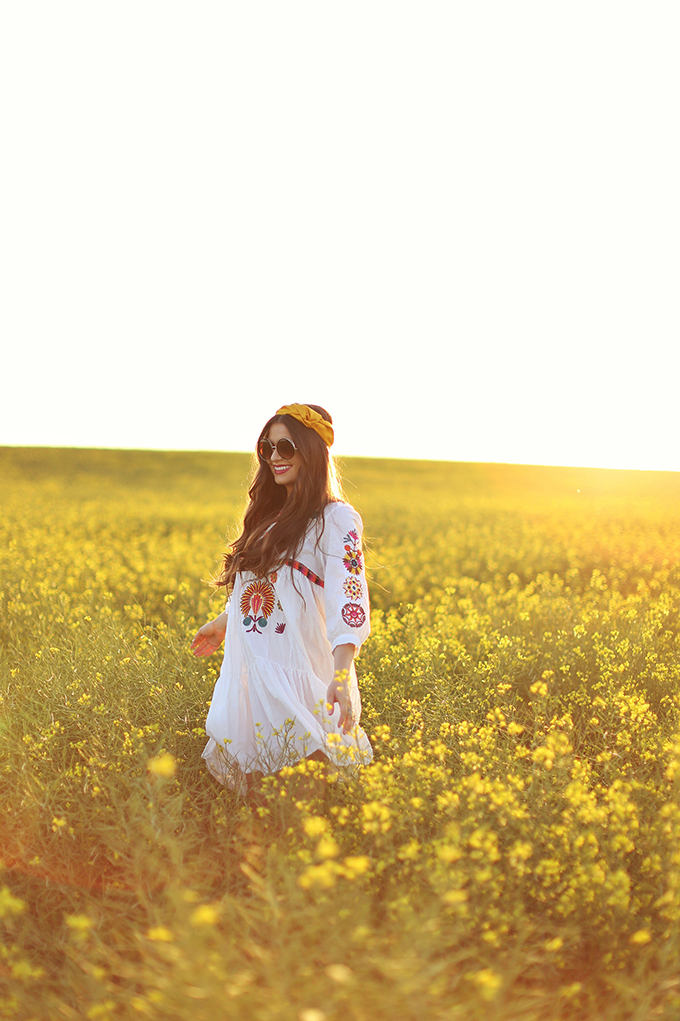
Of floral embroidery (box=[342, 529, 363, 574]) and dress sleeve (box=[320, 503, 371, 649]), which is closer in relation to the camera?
dress sleeve (box=[320, 503, 371, 649])

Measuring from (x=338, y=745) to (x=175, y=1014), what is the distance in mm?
1204

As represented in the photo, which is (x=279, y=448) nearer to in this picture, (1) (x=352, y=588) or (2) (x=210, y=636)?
(1) (x=352, y=588)

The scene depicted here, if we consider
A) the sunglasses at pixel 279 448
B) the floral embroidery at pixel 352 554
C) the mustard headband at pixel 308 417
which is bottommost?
the floral embroidery at pixel 352 554

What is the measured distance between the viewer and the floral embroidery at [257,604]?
11.0 ft

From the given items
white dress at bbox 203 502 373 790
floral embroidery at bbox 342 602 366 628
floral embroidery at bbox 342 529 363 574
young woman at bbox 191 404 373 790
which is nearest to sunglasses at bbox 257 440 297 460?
young woman at bbox 191 404 373 790

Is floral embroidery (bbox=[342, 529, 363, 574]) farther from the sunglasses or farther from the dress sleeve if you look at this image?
the sunglasses

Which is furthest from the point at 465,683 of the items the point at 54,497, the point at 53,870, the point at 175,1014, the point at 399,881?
the point at 54,497

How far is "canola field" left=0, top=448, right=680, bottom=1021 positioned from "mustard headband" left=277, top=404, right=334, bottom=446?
36.4 inches

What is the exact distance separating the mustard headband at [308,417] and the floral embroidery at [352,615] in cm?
88

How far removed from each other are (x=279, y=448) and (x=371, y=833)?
178 cm

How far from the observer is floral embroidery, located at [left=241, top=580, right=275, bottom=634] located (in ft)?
11.0

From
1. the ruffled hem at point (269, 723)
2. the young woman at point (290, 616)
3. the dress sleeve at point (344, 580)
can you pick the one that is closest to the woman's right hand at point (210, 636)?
the young woman at point (290, 616)

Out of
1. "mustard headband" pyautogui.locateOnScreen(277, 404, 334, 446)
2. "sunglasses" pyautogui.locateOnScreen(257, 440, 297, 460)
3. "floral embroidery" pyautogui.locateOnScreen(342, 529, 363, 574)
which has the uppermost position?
"mustard headband" pyautogui.locateOnScreen(277, 404, 334, 446)

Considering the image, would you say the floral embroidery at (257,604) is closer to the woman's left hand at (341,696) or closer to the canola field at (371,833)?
the woman's left hand at (341,696)
